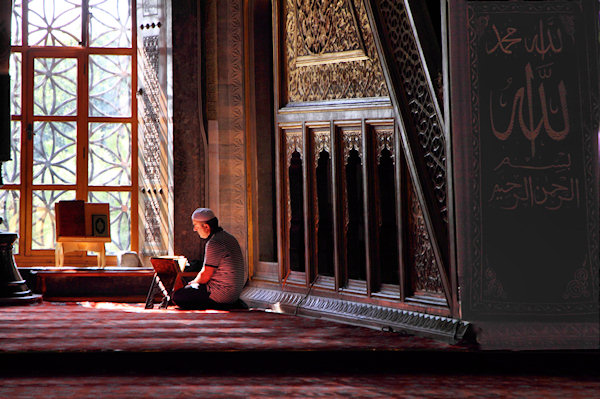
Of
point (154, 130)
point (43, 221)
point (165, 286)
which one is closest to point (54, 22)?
point (154, 130)

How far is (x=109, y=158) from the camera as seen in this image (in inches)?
345

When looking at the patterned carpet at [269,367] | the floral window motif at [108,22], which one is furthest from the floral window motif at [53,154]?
the patterned carpet at [269,367]

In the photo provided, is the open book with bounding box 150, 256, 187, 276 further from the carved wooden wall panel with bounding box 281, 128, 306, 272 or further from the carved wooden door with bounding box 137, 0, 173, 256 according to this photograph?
the carved wooden door with bounding box 137, 0, 173, 256

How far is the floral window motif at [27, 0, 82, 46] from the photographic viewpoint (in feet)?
28.8

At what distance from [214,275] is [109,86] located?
3084 millimetres

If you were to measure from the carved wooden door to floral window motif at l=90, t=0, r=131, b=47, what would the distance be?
0.42 meters

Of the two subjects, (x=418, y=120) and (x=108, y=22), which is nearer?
(x=418, y=120)

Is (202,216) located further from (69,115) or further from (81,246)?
(69,115)

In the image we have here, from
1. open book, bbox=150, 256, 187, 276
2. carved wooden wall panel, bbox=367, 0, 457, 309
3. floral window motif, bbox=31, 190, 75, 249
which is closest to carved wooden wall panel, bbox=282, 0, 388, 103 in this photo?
carved wooden wall panel, bbox=367, 0, 457, 309

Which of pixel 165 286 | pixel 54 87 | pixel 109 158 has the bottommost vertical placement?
pixel 165 286

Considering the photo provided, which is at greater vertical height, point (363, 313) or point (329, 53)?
point (329, 53)

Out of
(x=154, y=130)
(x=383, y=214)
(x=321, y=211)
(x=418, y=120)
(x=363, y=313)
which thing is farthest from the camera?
(x=154, y=130)

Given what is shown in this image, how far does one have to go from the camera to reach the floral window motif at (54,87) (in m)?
8.73

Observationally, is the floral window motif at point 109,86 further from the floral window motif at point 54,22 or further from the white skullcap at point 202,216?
the white skullcap at point 202,216
